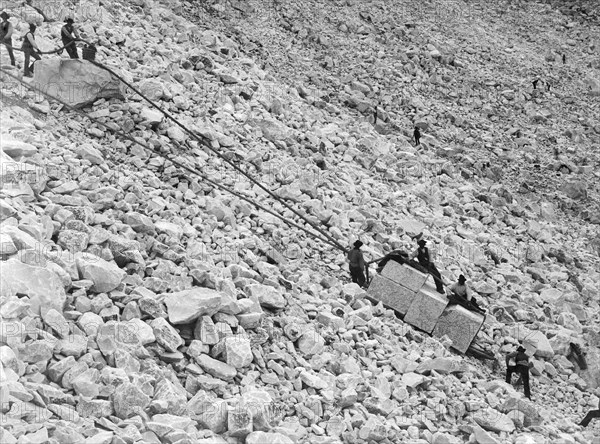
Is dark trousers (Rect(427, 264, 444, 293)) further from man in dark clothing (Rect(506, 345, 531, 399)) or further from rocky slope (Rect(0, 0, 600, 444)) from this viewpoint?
man in dark clothing (Rect(506, 345, 531, 399))

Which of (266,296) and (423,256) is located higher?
(423,256)

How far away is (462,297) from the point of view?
1016cm

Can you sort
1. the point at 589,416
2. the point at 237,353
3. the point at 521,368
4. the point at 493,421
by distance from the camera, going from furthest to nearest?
the point at 521,368 → the point at 589,416 → the point at 493,421 → the point at 237,353

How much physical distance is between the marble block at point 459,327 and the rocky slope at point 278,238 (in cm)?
27

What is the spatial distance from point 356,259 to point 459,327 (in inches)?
59.4

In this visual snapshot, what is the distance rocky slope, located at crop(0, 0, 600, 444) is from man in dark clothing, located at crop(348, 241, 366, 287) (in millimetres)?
249

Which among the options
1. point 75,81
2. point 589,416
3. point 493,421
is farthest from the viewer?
point 75,81

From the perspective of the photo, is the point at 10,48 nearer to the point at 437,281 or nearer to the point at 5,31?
the point at 5,31

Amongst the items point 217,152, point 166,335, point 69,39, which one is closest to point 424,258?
point 217,152

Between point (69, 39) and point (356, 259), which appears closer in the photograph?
point (356, 259)

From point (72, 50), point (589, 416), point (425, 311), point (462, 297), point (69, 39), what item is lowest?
point (589, 416)

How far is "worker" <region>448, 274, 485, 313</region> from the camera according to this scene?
1004 cm

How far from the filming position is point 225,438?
6.65 m

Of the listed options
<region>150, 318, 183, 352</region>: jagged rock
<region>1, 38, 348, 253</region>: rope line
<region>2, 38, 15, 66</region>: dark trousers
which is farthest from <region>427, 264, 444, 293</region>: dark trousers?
<region>2, 38, 15, 66</region>: dark trousers
